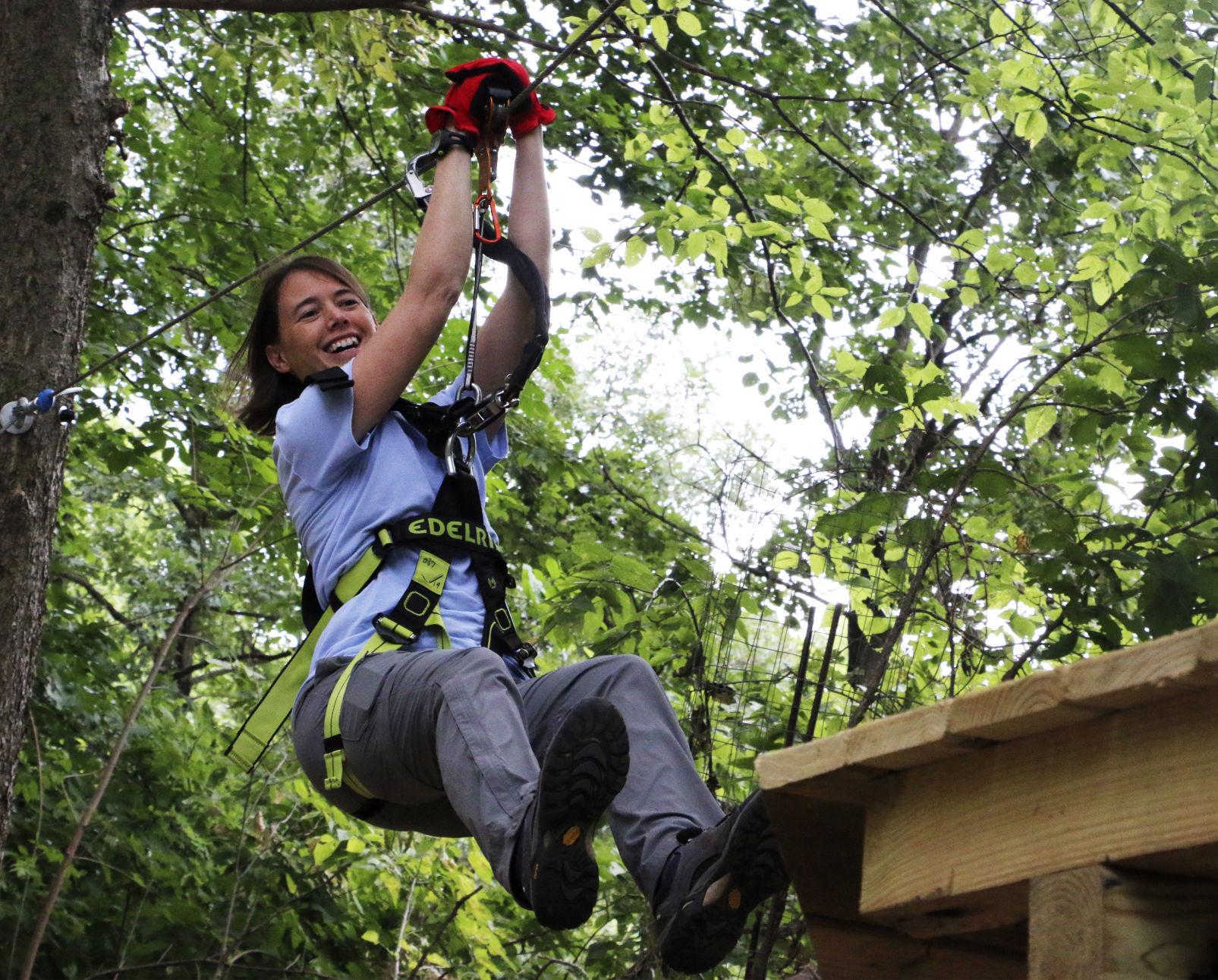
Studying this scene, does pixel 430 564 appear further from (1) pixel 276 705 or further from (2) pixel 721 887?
(2) pixel 721 887

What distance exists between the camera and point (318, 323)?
267cm

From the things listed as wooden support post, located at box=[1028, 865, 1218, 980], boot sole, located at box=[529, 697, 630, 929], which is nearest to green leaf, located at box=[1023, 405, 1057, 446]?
boot sole, located at box=[529, 697, 630, 929]

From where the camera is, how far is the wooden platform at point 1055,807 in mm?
1157

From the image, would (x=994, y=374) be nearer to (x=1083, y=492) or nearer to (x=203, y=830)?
(x=1083, y=492)

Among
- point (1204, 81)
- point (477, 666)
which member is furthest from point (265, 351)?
point (1204, 81)

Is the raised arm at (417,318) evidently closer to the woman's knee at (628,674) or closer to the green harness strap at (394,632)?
the green harness strap at (394,632)

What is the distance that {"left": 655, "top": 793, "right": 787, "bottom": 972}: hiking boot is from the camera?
1.72 metres

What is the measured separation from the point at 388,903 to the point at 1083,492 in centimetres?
325

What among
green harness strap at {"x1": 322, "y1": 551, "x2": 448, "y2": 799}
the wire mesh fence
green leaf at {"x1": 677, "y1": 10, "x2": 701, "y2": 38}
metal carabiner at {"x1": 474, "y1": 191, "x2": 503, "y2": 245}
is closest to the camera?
green harness strap at {"x1": 322, "y1": 551, "x2": 448, "y2": 799}

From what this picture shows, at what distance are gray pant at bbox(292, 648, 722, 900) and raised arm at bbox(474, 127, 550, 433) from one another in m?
0.73

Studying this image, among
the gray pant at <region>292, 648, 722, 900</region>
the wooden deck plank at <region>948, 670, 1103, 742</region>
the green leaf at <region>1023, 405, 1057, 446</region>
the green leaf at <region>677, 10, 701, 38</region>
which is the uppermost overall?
the green leaf at <region>677, 10, 701, 38</region>

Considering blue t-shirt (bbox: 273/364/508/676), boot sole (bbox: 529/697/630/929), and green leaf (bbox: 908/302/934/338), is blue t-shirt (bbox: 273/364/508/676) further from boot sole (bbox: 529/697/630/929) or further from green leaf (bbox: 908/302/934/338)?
green leaf (bbox: 908/302/934/338)

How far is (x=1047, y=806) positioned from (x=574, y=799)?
640 millimetres

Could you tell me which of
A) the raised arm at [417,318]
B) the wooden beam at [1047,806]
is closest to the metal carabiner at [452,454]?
the raised arm at [417,318]
